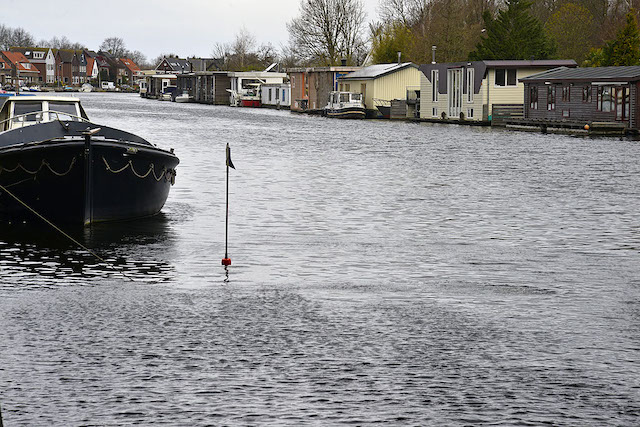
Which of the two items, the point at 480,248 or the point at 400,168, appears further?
the point at 400,168

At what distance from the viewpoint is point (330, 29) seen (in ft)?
401

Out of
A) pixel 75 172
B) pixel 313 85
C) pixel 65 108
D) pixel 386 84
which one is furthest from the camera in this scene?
pixel 313 85

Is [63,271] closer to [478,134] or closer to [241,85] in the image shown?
[478,134]

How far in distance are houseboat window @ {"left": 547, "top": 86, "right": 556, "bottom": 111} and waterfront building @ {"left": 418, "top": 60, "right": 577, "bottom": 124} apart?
4.71m

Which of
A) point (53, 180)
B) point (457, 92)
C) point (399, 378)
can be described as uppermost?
point (457, 92)

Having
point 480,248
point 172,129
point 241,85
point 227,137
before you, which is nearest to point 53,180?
point 480,248

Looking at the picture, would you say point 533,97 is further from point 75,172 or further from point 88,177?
point 75,172

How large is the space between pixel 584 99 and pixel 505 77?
39.8 ft

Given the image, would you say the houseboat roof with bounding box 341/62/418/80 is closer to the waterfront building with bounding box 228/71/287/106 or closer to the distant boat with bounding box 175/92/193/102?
the waterfront building with bounding box 228/71/287/106

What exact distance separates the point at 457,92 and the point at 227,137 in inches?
972

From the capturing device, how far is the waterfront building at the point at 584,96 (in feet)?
190

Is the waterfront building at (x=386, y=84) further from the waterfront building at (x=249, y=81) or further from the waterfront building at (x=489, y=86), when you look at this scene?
the waterfront building at (x=249, y=81)

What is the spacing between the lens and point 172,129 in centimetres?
6775

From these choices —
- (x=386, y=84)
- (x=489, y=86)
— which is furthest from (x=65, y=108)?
(x=386, y=84)
